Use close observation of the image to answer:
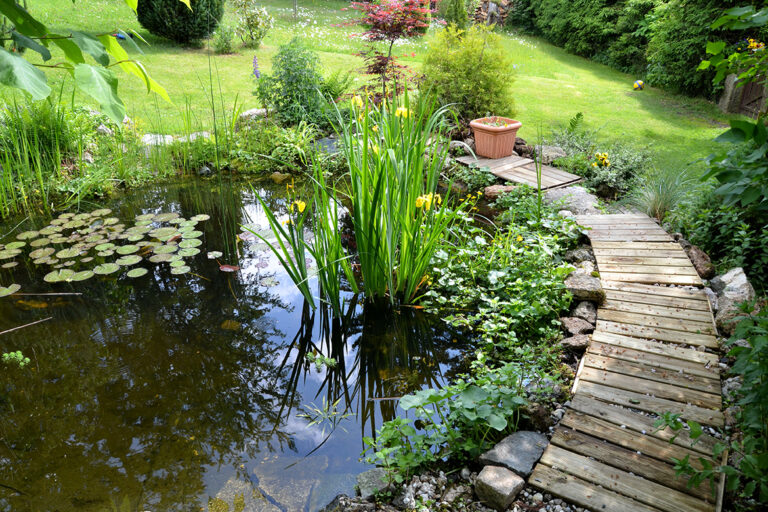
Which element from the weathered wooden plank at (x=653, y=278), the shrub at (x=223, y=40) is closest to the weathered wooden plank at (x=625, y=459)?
the weathered wooden plank at (x=653, y=278)

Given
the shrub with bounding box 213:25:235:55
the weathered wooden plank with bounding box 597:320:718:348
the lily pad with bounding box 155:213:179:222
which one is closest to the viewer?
the weathered wooden plank with bounding box 597:320:718:348

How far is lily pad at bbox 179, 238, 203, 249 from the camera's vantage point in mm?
4012

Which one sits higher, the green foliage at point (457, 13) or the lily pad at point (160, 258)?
the green foliage at point (457, 13)

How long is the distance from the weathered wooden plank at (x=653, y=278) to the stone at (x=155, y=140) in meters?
4.38

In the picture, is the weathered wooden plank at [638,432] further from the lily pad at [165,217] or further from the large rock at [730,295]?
the lily pad at [165,217]

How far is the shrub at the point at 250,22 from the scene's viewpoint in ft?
33.1

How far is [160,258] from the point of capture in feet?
12.5

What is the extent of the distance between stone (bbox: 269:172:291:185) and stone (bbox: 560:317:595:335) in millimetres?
3540

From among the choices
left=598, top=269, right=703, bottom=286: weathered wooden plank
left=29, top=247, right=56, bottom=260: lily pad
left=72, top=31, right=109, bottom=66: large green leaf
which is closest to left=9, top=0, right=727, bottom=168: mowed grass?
left=29, top=247, right=56, bottom=260: lily pad

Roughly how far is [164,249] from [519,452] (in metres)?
2.99

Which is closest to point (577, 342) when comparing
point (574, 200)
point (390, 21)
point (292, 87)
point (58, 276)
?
point (574, 200)

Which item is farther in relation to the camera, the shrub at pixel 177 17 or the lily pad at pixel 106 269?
the shrub at pixel 177 17

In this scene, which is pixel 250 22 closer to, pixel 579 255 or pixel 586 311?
pixel 579 255

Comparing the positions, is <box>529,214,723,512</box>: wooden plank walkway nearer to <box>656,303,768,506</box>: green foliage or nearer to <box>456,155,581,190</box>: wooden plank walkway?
<box>656,303,768,506</box>: green foliage
